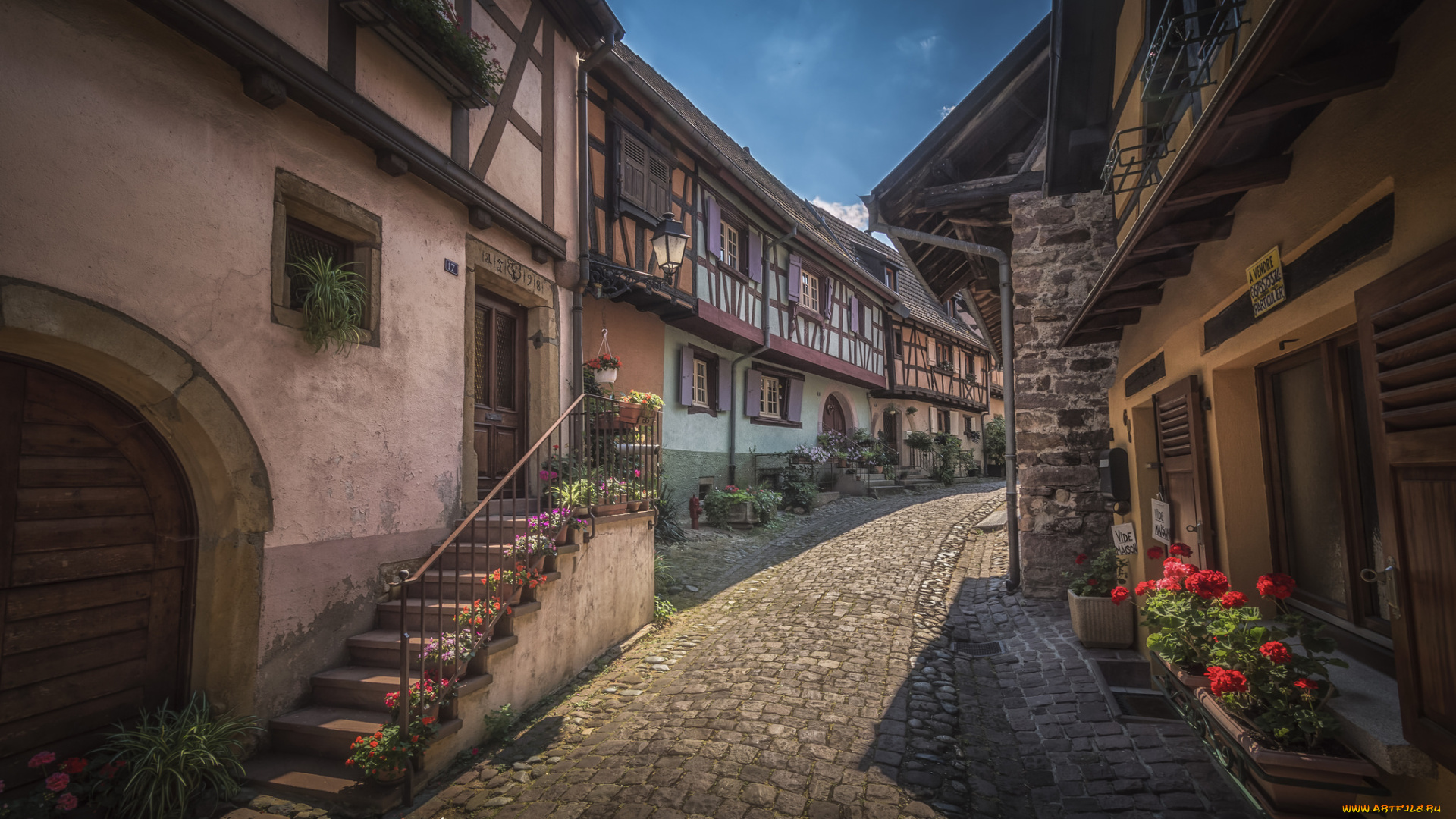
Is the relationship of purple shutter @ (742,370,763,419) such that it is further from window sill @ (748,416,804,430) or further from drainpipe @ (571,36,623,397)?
drainpipe @ (571,36,623,397)

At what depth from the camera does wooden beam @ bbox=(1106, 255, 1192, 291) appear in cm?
349

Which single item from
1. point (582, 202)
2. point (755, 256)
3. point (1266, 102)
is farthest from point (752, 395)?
point (1266, 102)

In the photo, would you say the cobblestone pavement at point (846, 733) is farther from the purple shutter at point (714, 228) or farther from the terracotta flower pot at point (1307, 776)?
the purple shutter at point (714, 228)

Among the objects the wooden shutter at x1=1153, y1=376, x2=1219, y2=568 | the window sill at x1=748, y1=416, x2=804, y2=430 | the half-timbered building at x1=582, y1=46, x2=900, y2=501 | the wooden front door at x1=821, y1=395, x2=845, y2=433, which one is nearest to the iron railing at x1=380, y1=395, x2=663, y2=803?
the half-timbered building at x1=582, y1=46, x2=900, y2=501

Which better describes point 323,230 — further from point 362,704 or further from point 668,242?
point 668,242

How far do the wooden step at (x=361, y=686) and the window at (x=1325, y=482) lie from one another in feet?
13.4

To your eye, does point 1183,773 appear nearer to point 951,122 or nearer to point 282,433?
point 282,433

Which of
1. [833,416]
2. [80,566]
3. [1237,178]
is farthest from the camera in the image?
[833,416]

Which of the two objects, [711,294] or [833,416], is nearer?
[711,294]

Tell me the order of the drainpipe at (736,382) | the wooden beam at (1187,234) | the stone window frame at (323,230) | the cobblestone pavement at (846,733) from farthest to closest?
the drainpipe at (736,382)
the stone window frame at (323,230)
the cobblestone pavement at (846,733)
the wooden beam at (1187,234)

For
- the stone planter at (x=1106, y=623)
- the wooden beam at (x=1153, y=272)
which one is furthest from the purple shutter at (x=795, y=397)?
the wooden beam at (x=1153, y=272)

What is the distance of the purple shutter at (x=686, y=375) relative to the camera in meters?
10.6

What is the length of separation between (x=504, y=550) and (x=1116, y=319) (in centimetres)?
459

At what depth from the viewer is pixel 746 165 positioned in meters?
14.9
